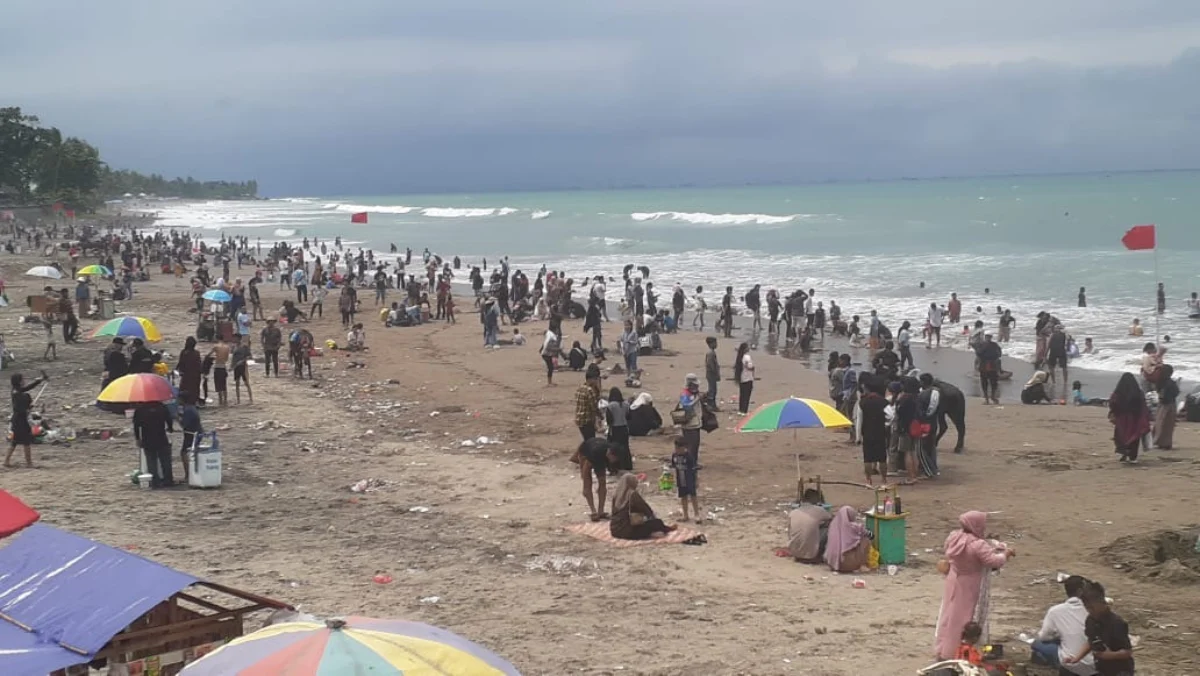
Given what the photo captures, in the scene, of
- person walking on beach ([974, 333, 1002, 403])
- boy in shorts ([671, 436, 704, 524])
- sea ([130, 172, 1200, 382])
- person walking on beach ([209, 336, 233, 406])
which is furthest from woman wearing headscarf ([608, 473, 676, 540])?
sea ([130, 172, 1200, 382])

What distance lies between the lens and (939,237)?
235 feet

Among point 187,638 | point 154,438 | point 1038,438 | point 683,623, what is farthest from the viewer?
point 1038,438

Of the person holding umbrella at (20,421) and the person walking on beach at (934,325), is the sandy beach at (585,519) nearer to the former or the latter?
the person holding umbrella at (20,421)

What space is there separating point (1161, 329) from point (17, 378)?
2646cm

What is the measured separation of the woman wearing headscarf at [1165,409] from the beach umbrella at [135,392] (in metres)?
12.3

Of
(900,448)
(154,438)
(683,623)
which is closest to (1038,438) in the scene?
(900,448)

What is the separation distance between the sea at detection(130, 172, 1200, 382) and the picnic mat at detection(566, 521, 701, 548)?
15393mm

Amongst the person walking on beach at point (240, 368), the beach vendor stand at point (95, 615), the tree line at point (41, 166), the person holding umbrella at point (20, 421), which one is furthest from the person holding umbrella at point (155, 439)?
the tree line at point (41, 166)

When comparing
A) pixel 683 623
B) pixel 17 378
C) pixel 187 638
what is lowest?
pixel 683 623

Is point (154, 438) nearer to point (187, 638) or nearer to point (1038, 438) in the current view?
point (187, 638)

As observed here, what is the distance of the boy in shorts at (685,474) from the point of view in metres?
11.3

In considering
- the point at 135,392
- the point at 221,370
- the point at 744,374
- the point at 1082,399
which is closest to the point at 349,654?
the point at 135,392

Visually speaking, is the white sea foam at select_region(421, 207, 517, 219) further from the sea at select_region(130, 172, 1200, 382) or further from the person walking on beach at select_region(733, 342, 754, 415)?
the person walking on beach at select_region(733, 342, 754, 415)

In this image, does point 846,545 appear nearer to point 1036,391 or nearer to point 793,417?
point 793,417
